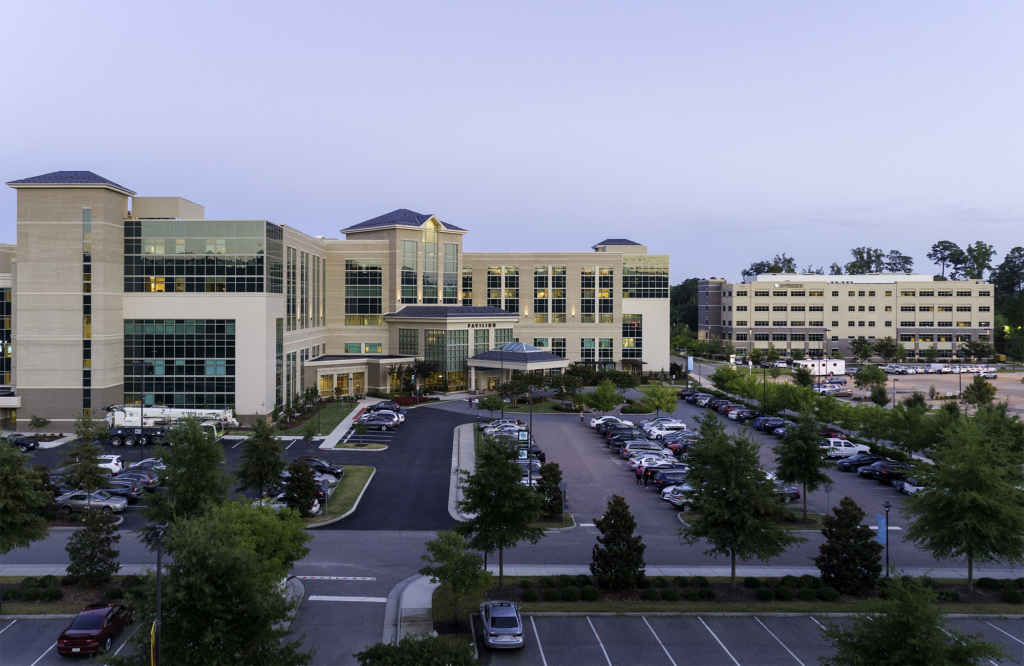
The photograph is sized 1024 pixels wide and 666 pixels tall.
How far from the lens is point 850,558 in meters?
25.2

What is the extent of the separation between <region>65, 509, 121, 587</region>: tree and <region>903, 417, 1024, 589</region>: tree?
97.4 feet

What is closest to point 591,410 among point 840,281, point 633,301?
point 633,301

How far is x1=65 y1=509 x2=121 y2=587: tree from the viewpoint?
2470 cm

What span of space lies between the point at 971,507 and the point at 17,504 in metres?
34.4

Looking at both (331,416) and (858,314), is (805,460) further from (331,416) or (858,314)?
(858,314)

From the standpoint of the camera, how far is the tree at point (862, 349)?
394 feet

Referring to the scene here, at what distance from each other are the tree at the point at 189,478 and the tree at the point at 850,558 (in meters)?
22.6

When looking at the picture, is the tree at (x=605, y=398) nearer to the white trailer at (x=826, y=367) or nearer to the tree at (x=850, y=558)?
the tree at (x=850, y=558)

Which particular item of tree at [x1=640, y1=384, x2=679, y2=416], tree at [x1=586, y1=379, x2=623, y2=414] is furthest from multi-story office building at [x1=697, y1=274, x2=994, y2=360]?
tree at [x1=586, y1=379, x2=623, y2=414]

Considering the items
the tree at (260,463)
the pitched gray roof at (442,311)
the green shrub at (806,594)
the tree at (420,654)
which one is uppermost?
the pitched gray roof at (442,311)

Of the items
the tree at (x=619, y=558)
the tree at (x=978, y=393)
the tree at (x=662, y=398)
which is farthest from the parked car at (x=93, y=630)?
the tree at (x=978, y=393)

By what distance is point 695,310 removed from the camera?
163125 mm

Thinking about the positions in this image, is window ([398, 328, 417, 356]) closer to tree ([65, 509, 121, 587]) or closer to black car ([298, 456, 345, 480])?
black car ([298, 456, 345, 480])

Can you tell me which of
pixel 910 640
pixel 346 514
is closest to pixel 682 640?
pixel 910 640
